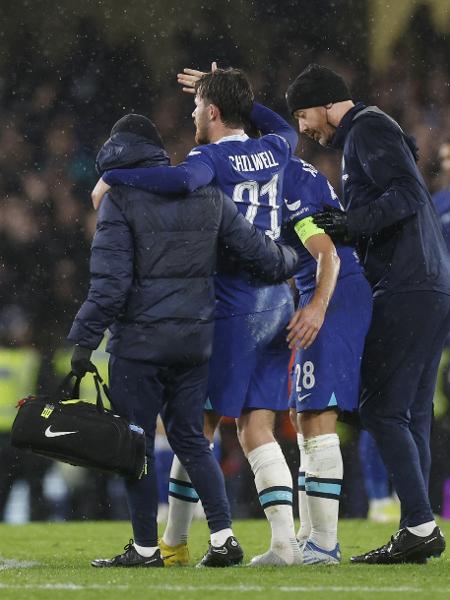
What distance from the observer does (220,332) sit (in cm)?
404

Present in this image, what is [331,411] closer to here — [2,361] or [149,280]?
[149,280]

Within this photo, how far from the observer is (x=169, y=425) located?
391cm

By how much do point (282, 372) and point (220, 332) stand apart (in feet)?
0.78

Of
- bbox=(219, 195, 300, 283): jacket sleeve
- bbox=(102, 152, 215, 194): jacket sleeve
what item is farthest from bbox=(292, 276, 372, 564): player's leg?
bbox=(102, 152, 215, 194): jacket sleeve

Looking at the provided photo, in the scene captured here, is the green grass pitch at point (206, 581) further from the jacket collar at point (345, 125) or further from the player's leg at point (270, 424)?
the jacket collar at point (345, 125)

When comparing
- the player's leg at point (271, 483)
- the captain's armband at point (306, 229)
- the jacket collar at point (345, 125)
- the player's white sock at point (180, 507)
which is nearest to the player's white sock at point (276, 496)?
the player's leg at point (271, 483)

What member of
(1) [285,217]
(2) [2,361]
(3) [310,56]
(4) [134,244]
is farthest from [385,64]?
(4) [134,244]

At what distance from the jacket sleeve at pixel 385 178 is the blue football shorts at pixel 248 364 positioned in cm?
40

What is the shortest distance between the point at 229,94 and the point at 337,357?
2.99 ft

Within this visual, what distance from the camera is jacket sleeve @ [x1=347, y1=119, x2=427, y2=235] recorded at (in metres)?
3.93

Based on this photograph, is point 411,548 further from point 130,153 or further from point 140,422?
point 130,153

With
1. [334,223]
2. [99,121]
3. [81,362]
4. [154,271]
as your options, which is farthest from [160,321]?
[99,121]

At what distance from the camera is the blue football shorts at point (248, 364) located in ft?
13.0

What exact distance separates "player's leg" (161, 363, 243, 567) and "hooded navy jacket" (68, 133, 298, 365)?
0.09 metres
